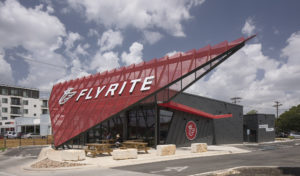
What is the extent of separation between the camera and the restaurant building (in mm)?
18125

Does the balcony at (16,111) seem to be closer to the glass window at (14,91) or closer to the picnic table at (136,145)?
the glass window at (14,91)

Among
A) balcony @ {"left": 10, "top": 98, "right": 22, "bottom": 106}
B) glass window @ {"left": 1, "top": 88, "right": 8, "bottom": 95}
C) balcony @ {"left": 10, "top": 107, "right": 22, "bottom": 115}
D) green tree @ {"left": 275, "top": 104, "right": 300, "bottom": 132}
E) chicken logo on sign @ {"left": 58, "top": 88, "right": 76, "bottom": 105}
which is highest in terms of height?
glass window @ {"left": 1, "top": 88, "right": 8, "bottom": 95}

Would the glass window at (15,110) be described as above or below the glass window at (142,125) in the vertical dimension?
above

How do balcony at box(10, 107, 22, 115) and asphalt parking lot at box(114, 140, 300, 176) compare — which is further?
balcony at box(10, 107, 22, 115)

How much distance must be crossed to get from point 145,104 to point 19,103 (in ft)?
244

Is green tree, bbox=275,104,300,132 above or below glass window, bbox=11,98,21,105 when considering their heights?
below

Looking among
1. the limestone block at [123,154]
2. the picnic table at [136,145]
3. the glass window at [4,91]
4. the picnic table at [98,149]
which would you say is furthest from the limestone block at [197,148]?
the glass window at [4,91]

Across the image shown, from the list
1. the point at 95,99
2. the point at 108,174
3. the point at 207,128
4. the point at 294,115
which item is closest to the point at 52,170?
the point at 108,174

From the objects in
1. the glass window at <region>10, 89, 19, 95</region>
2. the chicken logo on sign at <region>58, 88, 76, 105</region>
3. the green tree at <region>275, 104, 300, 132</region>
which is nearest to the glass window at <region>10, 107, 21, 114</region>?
the glass window at <region>10, 89, 19, 95</region>

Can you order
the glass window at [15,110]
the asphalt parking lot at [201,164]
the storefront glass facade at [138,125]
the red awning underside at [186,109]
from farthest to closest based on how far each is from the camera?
the glass window at [15,110]
the storefront glass facade at [138,125]
the red awning underside at [186,109]
the asphalt parking lot at [201,164]

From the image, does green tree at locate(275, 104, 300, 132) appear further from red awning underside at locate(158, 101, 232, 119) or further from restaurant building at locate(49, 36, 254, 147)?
red awning underside at locate(158, 101, 232, 119)

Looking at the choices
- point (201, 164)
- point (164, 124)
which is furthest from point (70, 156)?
point (164, 124)

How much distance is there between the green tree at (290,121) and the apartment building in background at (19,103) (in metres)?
70.9

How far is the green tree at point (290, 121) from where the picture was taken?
73750mm
